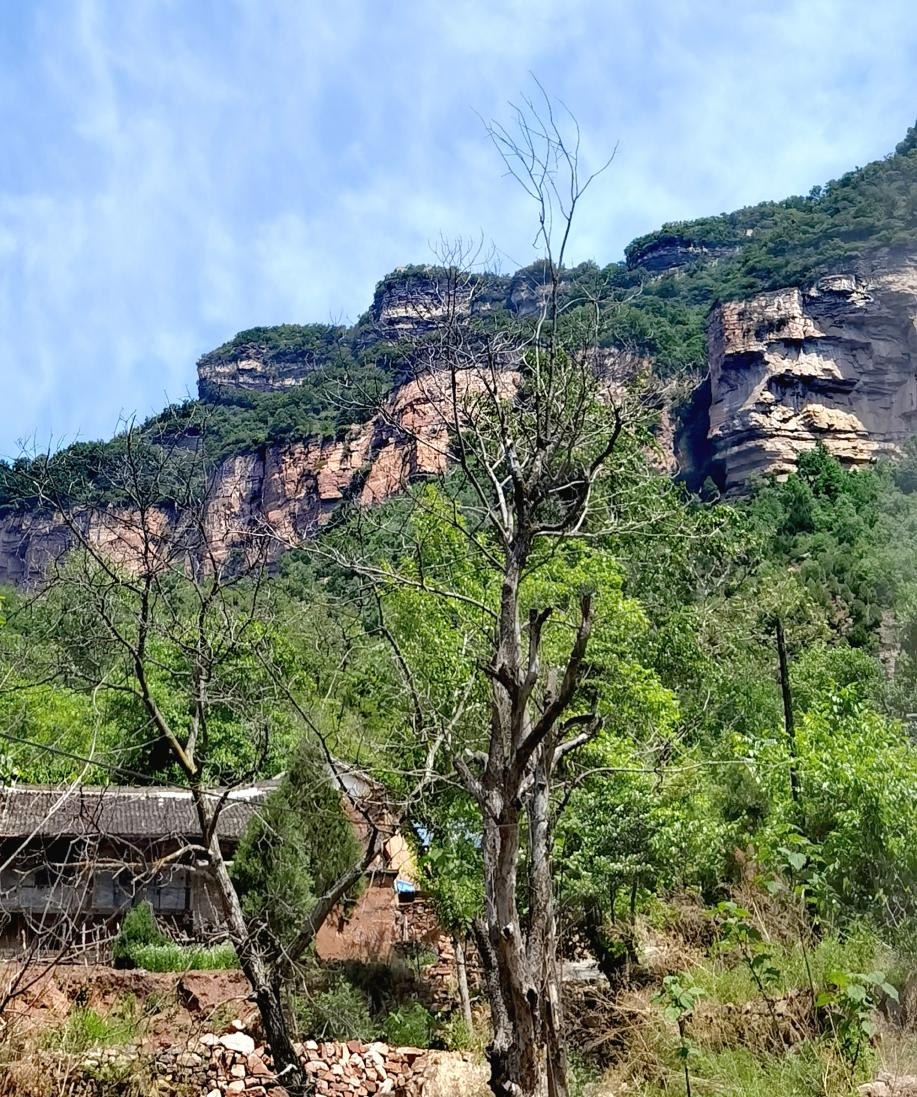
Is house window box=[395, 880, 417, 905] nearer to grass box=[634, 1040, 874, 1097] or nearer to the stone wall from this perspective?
the stone wall

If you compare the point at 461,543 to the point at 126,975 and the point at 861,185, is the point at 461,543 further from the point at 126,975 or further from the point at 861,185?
the point at 861,185

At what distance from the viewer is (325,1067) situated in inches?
408

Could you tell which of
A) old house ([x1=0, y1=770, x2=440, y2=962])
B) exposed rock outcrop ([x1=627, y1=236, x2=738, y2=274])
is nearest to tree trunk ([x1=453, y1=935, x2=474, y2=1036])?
old house ([x1=0, y1=770, x2=440, y2=962])

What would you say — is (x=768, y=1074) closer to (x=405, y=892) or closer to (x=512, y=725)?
(x=512, y=725)

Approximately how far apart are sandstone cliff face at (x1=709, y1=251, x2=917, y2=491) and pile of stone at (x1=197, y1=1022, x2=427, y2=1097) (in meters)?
53.4

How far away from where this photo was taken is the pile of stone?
9.57 m

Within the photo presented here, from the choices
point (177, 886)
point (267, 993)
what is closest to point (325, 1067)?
point (267, 993)

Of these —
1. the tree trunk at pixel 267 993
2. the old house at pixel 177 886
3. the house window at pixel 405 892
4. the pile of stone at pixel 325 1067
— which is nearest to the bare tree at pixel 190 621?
the tree trunk at pixel 267 993

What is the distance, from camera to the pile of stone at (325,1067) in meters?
9.57

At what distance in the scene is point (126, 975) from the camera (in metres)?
12.9

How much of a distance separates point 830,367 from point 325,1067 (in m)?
59.6

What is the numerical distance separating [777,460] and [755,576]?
1117 inches

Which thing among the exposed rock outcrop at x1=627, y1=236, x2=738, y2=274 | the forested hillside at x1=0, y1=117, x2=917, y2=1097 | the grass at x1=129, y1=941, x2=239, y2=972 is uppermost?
the exposed rock outcrop at x1=627, y1=236, x2=738, y2=274

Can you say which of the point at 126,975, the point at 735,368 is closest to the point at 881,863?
the point at 126,975
